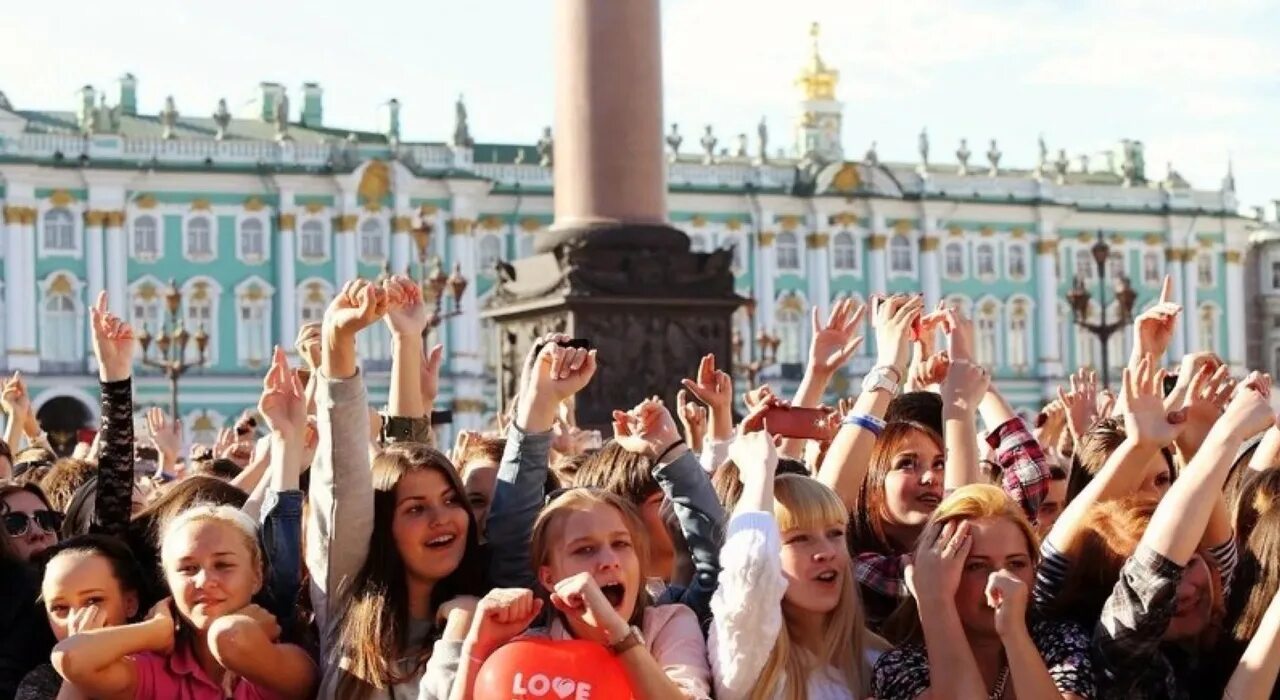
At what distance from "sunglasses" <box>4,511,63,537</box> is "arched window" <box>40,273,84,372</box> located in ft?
157

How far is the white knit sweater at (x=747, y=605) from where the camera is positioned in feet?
15.3

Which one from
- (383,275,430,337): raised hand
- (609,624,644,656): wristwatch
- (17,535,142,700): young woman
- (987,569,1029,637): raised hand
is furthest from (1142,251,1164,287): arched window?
(609,624,644,656): wristwatch

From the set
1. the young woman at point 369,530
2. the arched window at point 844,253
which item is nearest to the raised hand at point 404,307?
the young woman at point 369,530

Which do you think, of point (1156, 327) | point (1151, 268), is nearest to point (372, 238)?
point (1151, 268)

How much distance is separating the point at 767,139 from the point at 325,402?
5816 centimetres

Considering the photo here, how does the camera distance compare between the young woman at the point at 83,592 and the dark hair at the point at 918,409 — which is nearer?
the young woman at the point at 83,592

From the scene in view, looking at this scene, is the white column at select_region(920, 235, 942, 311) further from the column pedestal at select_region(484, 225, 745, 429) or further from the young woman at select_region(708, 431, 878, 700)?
the young woman at select_region(708, 431, 878, 700)

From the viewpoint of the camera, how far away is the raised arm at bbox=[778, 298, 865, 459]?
6516mm

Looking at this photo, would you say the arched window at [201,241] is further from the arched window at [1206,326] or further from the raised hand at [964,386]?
the raised hand at [964,386]

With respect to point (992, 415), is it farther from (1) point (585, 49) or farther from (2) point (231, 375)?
(2) point (231, 375)

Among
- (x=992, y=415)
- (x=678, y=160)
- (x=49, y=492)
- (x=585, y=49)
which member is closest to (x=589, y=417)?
(x=585, y=49)

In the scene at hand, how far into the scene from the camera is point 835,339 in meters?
6.55

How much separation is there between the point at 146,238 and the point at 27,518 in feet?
161

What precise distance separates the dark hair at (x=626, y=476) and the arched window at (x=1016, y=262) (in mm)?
58662
